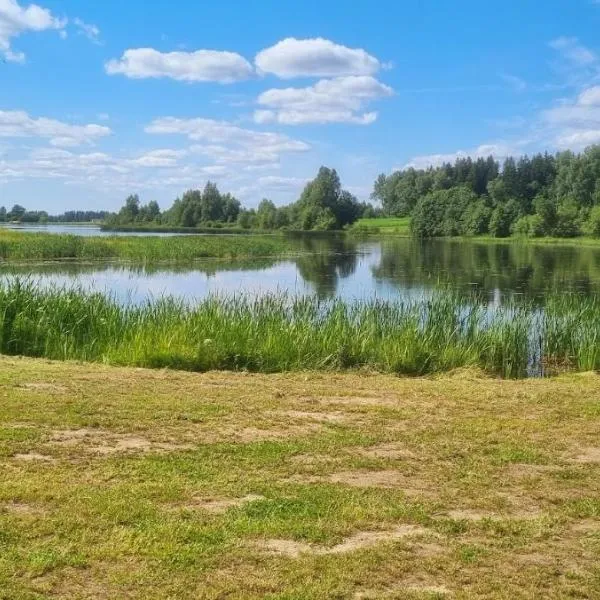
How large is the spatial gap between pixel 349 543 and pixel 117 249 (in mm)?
43175

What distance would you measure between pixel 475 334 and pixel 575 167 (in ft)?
319

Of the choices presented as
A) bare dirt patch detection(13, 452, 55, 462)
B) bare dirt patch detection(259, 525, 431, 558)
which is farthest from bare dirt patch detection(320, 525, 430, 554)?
bare dirt patch detection(13, 452, 55, 462)

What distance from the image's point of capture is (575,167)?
332 feet

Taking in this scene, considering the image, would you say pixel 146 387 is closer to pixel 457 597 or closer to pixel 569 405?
pixel 569 405

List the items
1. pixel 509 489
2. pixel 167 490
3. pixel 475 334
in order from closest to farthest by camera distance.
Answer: pixel 167 490 < pixel 509 489 < pixel 475 334

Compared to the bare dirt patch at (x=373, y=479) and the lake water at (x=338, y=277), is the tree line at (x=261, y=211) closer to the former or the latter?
the lake water at (x=338, y=277)

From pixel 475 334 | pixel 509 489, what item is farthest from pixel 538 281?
pixel 509 489

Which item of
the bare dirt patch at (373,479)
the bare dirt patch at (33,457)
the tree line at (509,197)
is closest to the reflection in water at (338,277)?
the bare dirt patch at (373,479)

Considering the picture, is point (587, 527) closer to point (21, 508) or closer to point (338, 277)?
point (21, 508)

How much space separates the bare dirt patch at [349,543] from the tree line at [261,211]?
359ft

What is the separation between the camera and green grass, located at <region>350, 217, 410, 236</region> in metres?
108

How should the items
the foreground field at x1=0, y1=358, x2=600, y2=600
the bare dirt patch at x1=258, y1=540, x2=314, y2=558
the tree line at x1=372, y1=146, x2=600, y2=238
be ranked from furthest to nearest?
the tree line at x1=372, y1=146, x2=600, y2=238
the bare dirt patch at x1=258, y1=540, x2=314, y2=558
the foreground field at x1=0, y1=358, x2=600, y2=600

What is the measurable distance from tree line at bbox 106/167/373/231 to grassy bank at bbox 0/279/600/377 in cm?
10000

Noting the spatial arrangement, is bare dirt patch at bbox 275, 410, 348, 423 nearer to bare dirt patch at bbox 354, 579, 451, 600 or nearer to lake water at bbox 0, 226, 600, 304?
bare dirt patch at bbox 354, 579, 451, 600
